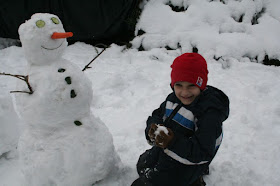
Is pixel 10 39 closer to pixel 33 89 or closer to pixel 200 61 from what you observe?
pixel 33 89

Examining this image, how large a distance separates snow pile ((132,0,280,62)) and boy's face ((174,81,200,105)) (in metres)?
2.49

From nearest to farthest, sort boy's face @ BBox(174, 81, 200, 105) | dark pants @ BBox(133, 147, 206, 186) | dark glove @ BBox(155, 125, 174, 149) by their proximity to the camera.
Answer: dark glove @ BBox(155, 125, 174, 149), boy's face @ BBox(174, 81, 200, 105), dark pants @ BBox(133, 147, 206, 186)

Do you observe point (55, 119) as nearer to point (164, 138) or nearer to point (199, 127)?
point (164, 138)

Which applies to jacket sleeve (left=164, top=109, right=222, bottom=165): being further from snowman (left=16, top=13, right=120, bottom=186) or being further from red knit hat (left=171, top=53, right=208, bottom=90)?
snowman (left=16, top=13, right=120, bottom=186)

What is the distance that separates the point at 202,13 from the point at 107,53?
179 cm

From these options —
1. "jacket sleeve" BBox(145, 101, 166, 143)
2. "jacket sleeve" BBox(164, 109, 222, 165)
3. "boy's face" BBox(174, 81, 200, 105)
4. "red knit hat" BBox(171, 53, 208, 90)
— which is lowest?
"jacket sleeve" BBox(145, 101, 166, 143)

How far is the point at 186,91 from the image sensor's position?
1434 mm

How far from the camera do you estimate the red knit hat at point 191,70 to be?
138cm

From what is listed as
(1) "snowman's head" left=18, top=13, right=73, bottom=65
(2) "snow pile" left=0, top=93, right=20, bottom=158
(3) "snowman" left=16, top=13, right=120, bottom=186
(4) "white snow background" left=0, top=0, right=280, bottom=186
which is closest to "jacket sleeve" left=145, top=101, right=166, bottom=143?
(3) "snowman" left=16, top=13, right=120, bottom=186

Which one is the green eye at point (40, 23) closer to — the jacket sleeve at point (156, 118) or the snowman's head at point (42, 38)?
the snowman's head at point (42, 38)

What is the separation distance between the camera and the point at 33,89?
1.52m

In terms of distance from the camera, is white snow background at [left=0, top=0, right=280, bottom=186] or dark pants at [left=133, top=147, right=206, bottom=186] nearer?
dark pants at [left=133, top=147, right=206, bottom=186]

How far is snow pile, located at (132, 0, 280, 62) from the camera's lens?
146 inches

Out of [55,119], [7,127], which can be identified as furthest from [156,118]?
[7,127]
